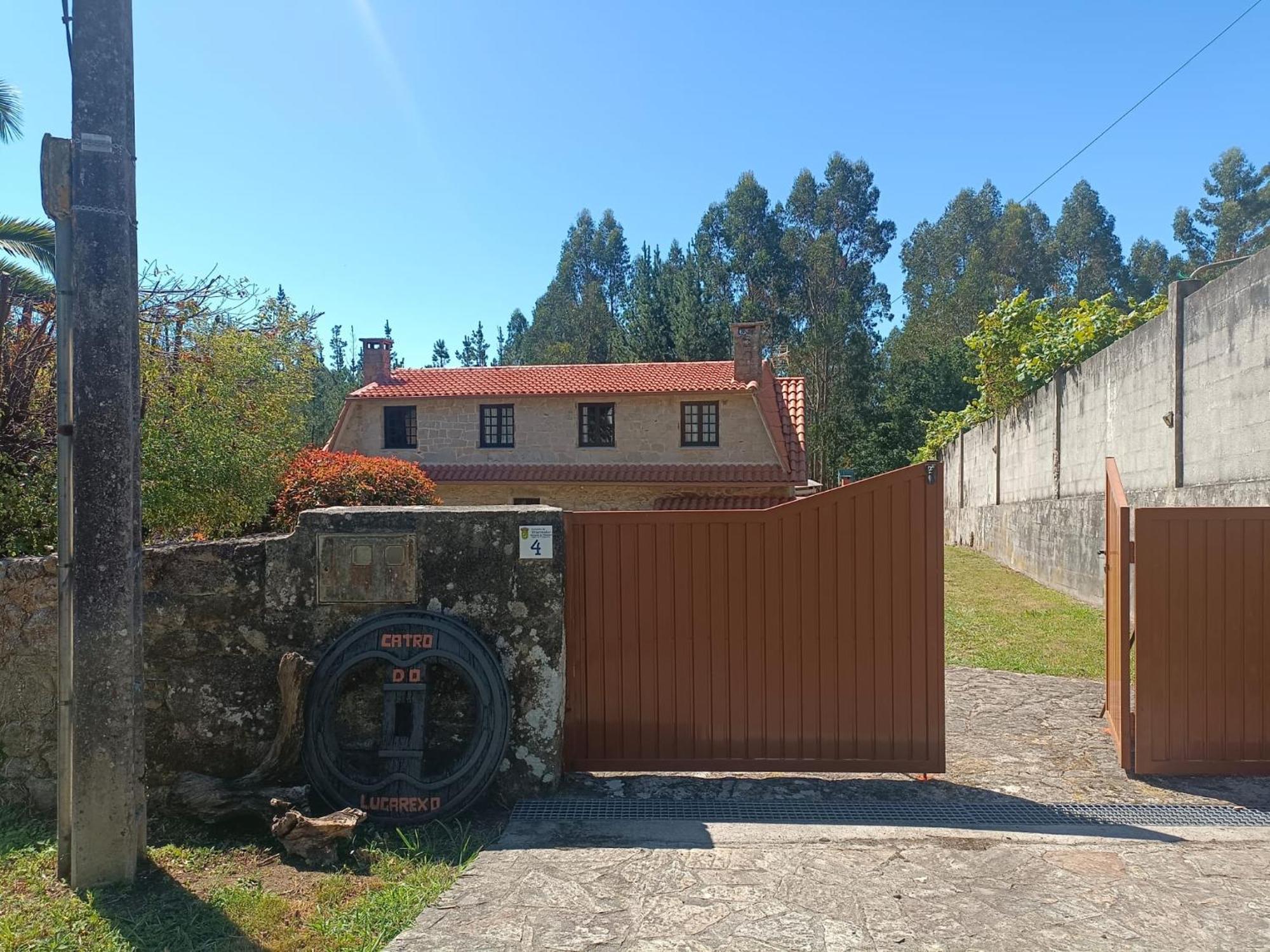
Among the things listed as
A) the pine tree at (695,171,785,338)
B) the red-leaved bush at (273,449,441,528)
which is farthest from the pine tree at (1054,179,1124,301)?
the red-leaved bush at (273,449,441,528)

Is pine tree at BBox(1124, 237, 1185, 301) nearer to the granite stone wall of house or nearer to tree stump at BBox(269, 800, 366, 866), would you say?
the granite stone wall of house

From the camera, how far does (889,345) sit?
52.6m

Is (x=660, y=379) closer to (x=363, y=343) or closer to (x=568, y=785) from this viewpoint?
(x=363, y=343)

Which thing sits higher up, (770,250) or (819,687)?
(770,250)

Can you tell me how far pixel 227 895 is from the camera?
3.46 metres

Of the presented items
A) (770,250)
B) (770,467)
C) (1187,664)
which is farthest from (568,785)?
(770,250)

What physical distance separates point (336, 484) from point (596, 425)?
1444cm

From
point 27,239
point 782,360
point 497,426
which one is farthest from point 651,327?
point 27,239

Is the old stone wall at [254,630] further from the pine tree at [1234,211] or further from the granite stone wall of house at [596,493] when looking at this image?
the pine tree at [1234,211]

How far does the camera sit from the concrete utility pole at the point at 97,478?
3475 mm

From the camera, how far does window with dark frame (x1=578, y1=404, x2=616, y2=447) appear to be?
74.3 feet

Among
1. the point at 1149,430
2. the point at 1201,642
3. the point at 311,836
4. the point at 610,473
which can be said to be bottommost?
the point at 311,836

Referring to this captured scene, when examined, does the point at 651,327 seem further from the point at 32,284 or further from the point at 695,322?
the point at 32,284

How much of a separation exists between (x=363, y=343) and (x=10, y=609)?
21186mm
